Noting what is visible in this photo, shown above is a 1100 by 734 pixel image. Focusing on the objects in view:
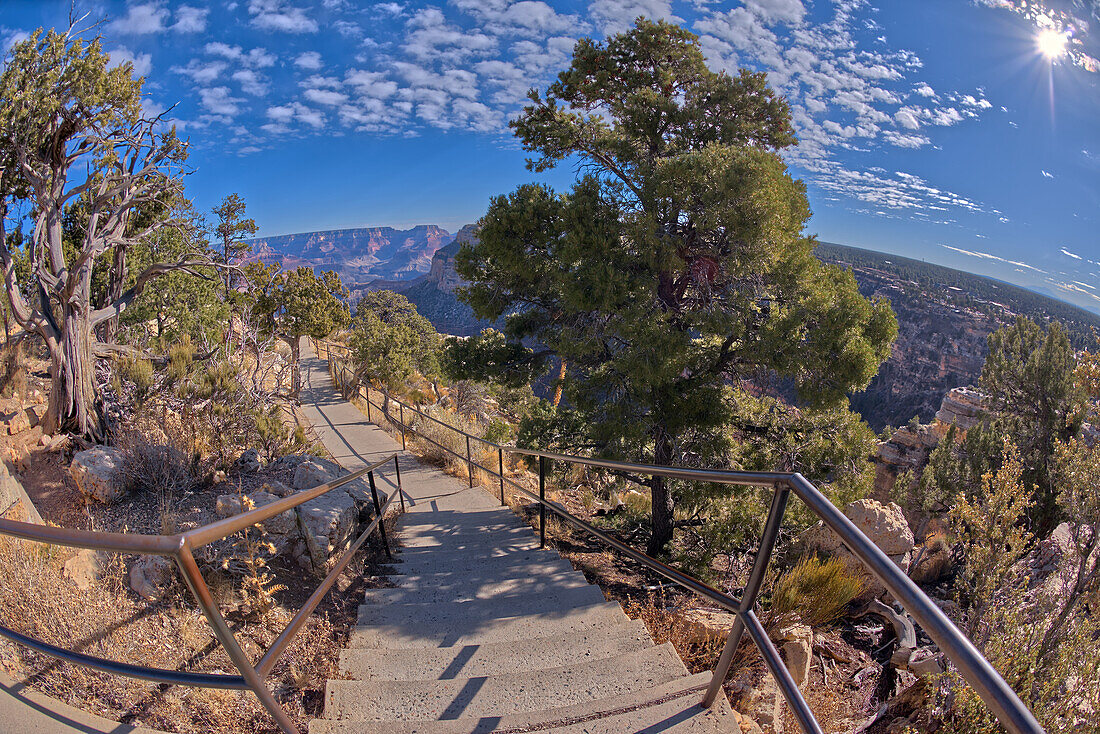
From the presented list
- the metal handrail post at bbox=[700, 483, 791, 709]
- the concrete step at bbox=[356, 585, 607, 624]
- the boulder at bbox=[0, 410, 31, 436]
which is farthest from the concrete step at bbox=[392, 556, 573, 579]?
the boulder at bbox=[0, 410, 31, 436]

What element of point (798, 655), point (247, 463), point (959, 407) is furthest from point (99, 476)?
point (959, 407)

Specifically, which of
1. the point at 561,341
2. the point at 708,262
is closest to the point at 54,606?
the point at 561,341

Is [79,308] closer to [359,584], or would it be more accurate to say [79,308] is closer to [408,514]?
[408,514]

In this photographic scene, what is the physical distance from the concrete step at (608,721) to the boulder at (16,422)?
26.1ft

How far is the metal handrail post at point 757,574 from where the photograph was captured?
62.6 inches

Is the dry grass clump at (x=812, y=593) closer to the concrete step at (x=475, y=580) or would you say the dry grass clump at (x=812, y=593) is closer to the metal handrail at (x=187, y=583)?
the concrete step at (x=475, y=580)

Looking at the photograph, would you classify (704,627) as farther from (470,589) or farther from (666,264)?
(666,264)

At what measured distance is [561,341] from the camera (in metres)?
5.87

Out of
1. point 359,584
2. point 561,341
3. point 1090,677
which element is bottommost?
point 359,584

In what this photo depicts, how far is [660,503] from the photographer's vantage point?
6422 millimetres

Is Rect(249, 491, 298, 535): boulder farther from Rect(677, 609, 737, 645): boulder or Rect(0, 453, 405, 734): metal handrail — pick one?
Rect(677, 609, 737, 645): boulder

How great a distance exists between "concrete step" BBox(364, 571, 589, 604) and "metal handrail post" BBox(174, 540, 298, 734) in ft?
7.57

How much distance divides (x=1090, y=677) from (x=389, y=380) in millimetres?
15175

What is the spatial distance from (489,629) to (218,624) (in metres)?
2.11
